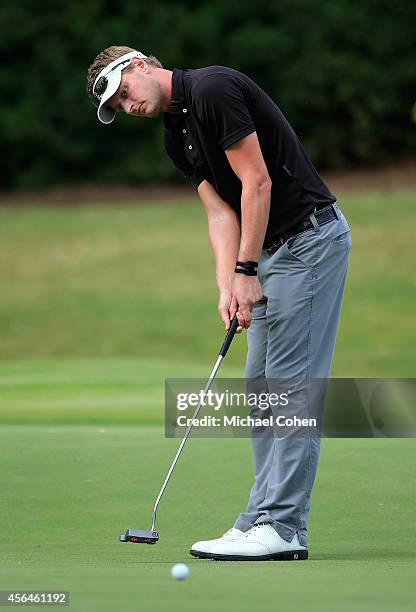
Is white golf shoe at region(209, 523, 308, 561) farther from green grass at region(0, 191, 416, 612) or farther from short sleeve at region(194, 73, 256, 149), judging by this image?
short sleeve at region(194, 73, 256, 149)

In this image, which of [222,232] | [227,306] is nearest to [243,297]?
[227,306]

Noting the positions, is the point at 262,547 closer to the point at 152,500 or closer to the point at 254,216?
the point at 152,500

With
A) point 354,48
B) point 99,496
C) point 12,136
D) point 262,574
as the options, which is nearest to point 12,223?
point 12,136

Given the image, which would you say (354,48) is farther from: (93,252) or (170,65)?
(93,252)

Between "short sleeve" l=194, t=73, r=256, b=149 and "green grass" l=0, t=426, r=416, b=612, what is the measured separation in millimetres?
1103

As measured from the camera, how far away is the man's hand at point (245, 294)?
3.24m

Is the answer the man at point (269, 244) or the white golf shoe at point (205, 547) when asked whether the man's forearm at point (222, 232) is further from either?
the white golf shoe at point (205, 547)

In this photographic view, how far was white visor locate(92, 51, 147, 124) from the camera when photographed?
3250mm

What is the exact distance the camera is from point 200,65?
24750 mm

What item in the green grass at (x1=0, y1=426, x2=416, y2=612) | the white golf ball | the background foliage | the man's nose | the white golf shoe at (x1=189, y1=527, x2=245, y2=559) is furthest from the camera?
the background foliage

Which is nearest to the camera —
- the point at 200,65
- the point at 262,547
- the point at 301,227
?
the point at 262,547

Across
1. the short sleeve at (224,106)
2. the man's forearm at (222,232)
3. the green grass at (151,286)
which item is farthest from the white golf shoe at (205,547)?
the green grass at (151,286)

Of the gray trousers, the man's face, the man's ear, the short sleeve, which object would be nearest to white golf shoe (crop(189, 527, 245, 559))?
the gray trousers

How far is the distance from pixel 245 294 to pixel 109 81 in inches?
27.5
